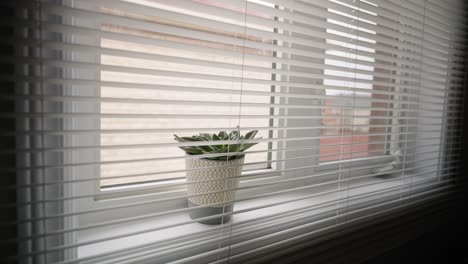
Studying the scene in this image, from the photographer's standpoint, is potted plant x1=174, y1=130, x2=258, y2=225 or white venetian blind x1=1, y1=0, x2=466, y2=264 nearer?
white venetian blind x1=1, y1=0, x2=466, y2=264

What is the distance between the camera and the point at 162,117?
24.1 inches

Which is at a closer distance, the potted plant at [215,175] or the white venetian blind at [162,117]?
the white venetian blind at [162,117]

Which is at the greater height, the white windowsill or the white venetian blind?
the white venetian blind

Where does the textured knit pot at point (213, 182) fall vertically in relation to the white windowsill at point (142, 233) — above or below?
above

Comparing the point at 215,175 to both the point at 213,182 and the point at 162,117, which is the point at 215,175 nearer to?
the point at 213,182

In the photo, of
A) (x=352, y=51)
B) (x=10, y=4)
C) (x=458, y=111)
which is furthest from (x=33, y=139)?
(x=458, y=111)

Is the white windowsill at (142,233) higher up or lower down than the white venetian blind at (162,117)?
lower down

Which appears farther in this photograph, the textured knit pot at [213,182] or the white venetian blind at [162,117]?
the textured knit pot at [213,182]

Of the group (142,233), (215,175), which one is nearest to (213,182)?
(215,175)

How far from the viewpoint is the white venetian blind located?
0.51m

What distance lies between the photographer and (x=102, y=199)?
761 mm

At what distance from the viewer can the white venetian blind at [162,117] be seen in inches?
20.1

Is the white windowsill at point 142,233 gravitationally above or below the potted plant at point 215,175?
below

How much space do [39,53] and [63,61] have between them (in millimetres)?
44
